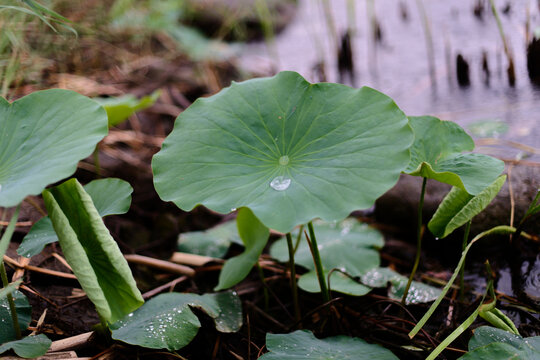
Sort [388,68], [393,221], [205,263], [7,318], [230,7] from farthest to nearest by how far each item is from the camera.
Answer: [230,7]
[388,68]
[393,221]
[205,263]
[7,318]

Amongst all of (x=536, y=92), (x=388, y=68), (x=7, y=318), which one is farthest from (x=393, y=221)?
(x=388, y=68)

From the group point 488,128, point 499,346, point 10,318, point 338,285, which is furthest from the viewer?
point 488,128

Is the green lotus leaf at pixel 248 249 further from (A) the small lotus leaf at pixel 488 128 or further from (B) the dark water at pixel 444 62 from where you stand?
(A) the small lotus leaf at pixel 488 128

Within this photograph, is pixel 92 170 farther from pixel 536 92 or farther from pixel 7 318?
pixel 536 92

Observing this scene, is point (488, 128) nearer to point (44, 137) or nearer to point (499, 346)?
point (499, 346)

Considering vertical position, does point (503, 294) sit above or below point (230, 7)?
below

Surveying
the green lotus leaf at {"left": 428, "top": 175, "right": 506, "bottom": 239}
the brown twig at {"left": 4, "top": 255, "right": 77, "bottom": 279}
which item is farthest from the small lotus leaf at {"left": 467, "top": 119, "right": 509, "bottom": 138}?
the brown twig at {"left": 4, "top": 255, "right": 77, "bottom": 279}

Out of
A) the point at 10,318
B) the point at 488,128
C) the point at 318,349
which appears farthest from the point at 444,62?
the point at 10,318
